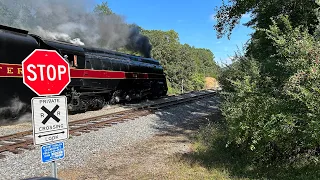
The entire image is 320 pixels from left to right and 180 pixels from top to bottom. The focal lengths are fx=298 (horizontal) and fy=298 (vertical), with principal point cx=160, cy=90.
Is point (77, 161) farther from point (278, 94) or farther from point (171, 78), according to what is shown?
point (171, 78)

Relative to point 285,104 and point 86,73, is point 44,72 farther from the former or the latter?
point 86,73

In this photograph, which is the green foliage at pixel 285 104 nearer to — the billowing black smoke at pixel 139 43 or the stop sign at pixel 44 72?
the stop sign at pixel 44 72

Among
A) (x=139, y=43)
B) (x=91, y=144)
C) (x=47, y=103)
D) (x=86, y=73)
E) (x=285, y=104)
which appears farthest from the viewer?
(x=139, y=43)

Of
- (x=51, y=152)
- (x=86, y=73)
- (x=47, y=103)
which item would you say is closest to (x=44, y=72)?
(x=47, y=103)

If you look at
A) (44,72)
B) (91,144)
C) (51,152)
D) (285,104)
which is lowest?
(91,144)

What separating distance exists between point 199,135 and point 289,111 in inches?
205

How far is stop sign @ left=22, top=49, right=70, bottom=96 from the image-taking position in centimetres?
377

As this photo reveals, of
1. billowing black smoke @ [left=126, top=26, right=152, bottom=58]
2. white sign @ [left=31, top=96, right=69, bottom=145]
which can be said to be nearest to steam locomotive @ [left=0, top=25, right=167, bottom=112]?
billowing black smoke @ [left=126, top=26, right=152, bottom=58]

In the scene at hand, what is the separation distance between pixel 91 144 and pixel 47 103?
563 cm

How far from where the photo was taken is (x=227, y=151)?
826 centimetres

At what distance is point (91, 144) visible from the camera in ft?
30.3

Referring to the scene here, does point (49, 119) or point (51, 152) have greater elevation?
point (49, 119)

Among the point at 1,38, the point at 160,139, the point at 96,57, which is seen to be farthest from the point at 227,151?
the point at 96,57

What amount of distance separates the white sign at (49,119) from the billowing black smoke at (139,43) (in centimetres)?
2548
